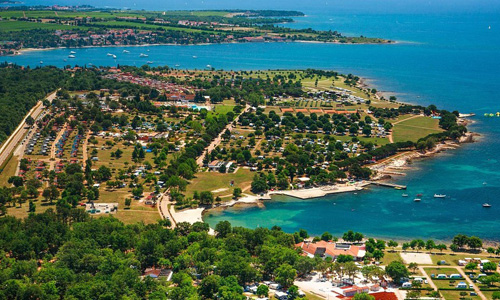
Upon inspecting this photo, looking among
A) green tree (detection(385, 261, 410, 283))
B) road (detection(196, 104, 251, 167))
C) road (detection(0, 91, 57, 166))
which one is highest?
green tree (detection(385, 261, 410, 283))

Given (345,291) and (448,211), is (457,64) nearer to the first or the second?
(448,211)

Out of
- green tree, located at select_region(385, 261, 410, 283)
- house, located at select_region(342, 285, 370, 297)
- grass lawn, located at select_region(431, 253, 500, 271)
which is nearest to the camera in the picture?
house, located at select_region(342, 285, 370, 297)

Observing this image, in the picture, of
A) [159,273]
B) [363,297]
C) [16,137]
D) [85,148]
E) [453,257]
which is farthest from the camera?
[16,137]

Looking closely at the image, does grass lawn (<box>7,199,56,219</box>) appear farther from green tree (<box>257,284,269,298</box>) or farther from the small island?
the small island

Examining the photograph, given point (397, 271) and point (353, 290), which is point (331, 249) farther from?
point (353, 290)

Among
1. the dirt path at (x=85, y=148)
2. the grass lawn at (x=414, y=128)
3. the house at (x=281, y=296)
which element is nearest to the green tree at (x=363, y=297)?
the house at (x=281, y=296)

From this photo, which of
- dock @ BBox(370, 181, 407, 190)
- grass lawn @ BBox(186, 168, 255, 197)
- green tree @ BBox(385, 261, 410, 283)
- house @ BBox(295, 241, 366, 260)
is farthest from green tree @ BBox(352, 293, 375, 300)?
dock @ BBox(370, 181, 407, 190)

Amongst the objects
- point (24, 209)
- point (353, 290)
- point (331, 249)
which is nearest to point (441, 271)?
point (353, 290)
